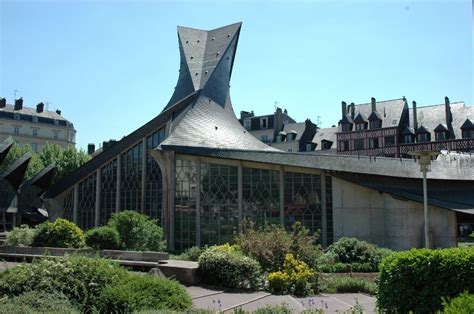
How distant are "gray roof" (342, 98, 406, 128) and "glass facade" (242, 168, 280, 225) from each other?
34.5 meters

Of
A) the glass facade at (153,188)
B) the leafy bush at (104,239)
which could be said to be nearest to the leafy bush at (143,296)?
the leafy bush at (104,239)

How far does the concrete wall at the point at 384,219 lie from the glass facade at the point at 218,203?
5444 mm

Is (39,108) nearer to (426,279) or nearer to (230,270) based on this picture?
(230,270)

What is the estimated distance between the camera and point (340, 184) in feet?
83.0

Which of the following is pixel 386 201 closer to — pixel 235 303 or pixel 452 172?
pixel 452 172

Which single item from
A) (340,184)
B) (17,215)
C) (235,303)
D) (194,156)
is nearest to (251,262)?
(235,303)

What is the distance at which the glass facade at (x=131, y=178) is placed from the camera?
99.6ft

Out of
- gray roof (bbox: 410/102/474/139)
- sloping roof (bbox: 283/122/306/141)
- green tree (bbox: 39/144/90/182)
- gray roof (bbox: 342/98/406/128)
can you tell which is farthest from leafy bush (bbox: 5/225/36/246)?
sloping roof (bbox: 283/122/306/141)

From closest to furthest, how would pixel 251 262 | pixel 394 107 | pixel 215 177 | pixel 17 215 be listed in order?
pixel 251 262
pixel 215 177
pixel 17 215
pixel 394 107

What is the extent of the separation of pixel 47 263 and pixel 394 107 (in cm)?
5466

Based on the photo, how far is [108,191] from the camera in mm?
31531

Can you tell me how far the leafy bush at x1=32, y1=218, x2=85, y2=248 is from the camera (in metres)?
19.6

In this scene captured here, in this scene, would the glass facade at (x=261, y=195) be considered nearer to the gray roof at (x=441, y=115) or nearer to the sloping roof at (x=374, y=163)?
the sloping roof at (x=374, y=163)

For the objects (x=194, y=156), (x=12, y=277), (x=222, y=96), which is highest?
(x=222, y=96)
